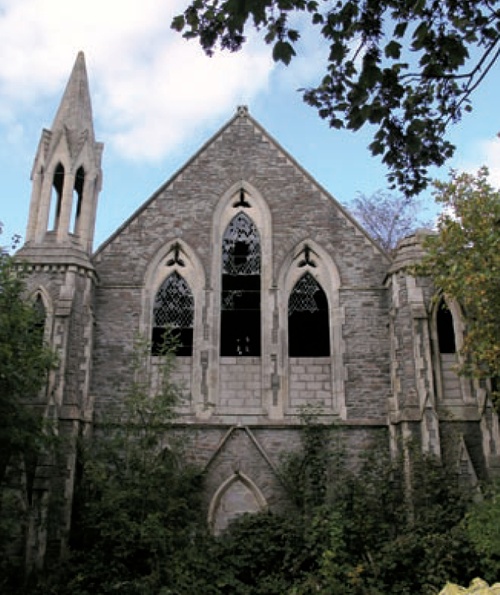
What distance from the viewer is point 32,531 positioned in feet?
44.4

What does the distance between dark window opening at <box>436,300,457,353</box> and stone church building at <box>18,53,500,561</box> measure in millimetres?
29

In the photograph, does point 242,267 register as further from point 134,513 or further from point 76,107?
point 134,513

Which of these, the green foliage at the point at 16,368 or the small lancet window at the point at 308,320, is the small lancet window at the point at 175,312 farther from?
the green foliage at the point at 16,368

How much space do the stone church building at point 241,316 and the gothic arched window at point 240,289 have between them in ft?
0.09

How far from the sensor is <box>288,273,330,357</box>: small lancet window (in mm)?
16531

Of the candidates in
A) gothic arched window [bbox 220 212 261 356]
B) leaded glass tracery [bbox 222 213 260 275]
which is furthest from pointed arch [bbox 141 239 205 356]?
leaded glass tracery [bbox 222 213 260 275]

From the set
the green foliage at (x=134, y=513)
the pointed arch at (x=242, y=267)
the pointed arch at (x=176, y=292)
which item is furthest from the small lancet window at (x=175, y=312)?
the green foliage at (x=134, y=513)

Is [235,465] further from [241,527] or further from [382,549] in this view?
[382,549]

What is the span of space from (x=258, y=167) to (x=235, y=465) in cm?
704

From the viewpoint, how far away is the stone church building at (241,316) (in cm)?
1491

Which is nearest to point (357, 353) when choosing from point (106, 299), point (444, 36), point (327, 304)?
point (327, 304)

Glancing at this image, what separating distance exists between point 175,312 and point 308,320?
287 cm

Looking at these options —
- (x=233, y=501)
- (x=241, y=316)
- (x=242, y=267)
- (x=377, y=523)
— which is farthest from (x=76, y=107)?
(x=377, y=523)

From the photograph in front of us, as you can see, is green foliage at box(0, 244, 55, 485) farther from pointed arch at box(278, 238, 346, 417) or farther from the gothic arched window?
pointed arch at box(278, 238, 346, 417)
